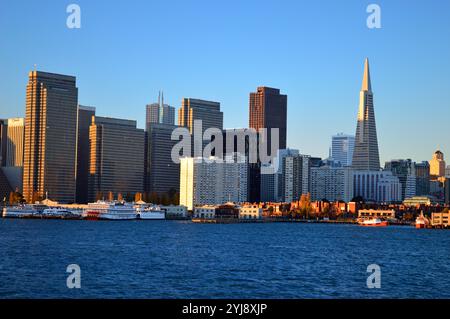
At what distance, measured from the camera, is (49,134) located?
588 ft

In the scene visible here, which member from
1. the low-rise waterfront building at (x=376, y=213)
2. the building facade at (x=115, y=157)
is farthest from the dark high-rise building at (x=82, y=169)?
the low-rise waterfront building at (x=376, y=213)

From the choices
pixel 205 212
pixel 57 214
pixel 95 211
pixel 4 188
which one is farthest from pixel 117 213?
pixel 4 188

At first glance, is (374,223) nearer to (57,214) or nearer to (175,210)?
(175,210)

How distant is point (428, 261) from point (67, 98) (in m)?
144

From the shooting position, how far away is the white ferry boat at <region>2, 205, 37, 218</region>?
144 metres

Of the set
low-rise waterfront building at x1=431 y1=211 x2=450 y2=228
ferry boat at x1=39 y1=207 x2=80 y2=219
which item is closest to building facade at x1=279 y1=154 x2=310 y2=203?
ferry boat at x1=39 y1=207 x2=80 y2=219

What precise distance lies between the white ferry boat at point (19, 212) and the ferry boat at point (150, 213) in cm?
2163

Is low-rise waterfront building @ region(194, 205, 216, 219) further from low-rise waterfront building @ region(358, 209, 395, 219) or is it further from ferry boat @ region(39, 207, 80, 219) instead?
low-rise waterfront building @ region(358, 209, 395, 219)

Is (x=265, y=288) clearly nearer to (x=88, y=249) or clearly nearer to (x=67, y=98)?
(x=88, y=249)

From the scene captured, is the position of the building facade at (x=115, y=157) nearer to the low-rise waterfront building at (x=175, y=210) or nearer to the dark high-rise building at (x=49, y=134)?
the dark high-rise building at (x=49, y=134)

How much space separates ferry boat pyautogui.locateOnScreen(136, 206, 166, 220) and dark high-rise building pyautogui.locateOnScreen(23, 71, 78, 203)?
137 feet

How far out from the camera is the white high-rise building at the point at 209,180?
16600 centimetres
